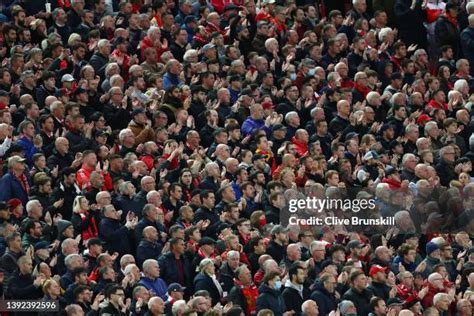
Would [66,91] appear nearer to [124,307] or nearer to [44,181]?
[44,181]

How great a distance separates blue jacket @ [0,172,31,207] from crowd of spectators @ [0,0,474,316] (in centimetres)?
2

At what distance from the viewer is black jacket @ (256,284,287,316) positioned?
22.5 m

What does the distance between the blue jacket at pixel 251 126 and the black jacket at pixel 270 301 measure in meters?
4.05

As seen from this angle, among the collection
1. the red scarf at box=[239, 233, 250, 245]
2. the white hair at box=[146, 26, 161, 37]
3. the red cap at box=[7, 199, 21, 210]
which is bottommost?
the red scarf at box=[239, 233, 250, 245]

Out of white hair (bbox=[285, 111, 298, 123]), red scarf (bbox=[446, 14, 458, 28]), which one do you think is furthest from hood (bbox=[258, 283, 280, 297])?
red scarf (bbox=[446, 14, 458, 28])

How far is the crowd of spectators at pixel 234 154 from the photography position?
22766 millimetres

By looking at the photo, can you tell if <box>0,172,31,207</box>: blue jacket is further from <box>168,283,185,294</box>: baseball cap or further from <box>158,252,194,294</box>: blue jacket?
<box>168,283,185,294</box>: baseball cap

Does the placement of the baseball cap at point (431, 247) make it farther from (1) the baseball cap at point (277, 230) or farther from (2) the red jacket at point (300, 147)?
(2) the red jacket at point (300, 147)

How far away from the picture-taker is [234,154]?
25797 mm

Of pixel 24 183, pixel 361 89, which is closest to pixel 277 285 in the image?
pixel 24 183

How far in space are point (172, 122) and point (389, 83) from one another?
4.14 meters

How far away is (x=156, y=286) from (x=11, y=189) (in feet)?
8.26

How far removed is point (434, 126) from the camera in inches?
1070

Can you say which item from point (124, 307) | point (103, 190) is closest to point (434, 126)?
point (103, 190)
